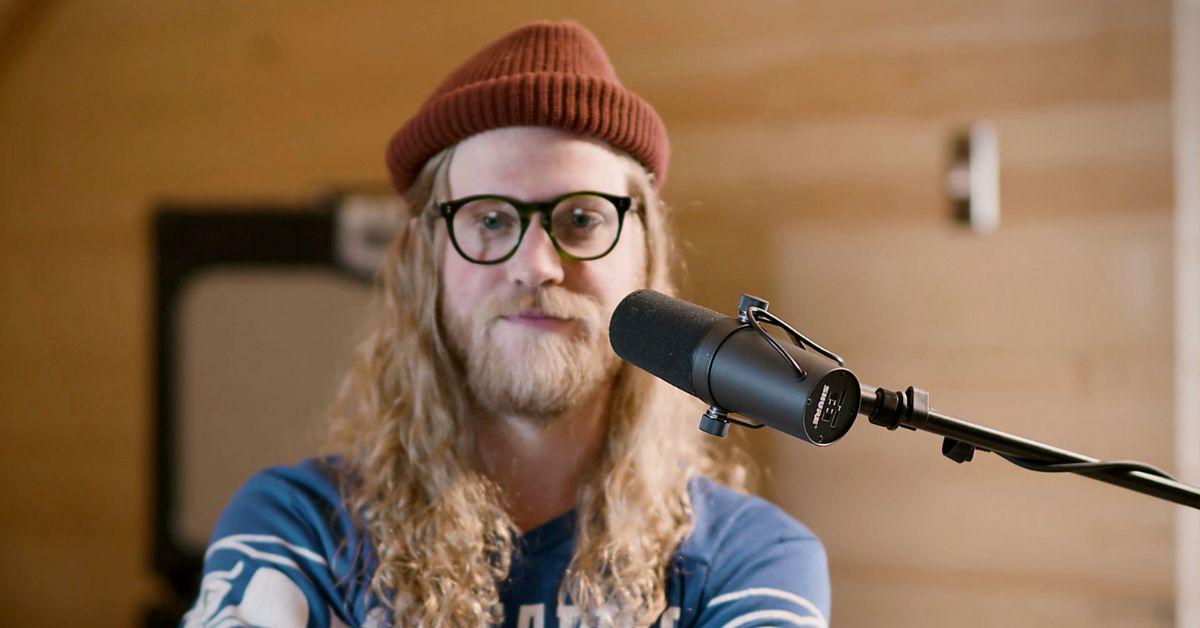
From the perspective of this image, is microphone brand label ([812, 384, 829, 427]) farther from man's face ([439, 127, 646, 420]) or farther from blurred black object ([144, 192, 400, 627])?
blurred black object ([144, 192, 400, 627])

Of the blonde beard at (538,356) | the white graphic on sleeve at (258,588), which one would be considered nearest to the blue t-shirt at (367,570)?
the white graphic on sleeve at (258,588)

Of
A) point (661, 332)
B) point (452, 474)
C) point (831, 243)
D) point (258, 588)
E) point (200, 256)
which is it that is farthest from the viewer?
point (200, 256)

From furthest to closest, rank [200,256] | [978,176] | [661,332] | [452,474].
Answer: [200,256] < [978,176] < [452,474] < [661,332]

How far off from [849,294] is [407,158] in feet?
2.90

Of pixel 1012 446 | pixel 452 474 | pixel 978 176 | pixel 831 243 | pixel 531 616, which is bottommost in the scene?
pixel 531 616

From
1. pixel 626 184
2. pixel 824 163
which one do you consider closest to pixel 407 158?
pixel 626 184

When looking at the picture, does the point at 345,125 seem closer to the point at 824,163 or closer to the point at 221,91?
the point at 221,91

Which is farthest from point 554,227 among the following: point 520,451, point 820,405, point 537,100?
point 820,405

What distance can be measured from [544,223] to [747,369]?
0.52 meters

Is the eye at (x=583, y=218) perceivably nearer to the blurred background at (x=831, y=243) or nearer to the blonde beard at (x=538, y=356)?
the blonde beard at (x=538, y=356)

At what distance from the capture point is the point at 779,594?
3.68 feet

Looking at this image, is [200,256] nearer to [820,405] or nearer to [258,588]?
[258,588]

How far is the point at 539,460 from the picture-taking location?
125 cm

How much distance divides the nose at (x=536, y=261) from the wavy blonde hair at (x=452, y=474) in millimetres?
171
